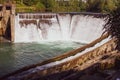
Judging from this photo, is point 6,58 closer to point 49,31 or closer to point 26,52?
point 26,52

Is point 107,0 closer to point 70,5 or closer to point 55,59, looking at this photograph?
point 70,5

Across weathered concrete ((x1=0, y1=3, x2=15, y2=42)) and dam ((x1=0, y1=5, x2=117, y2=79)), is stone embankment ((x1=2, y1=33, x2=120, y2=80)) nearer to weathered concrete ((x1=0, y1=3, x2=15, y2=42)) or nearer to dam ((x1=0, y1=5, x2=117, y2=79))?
dam ((x1=0, y1=5, x2=117, y2=79))

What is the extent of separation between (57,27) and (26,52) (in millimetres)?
7268

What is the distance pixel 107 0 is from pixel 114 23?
31058 millimetres

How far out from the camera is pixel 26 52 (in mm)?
23922

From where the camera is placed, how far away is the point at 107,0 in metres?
40.8

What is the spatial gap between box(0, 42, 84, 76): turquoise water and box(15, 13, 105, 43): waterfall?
188 centimetres

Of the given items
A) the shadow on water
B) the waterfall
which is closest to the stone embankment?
the shadow on water

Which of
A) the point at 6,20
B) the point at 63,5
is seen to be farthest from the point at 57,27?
the point at 63,5

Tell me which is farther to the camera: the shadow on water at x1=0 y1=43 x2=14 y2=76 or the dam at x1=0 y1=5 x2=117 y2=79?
the dam at x1=0 y1=5 x2=117 y2=79

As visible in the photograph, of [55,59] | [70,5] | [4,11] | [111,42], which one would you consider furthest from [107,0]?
[55,59]

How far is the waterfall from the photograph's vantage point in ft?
94.5

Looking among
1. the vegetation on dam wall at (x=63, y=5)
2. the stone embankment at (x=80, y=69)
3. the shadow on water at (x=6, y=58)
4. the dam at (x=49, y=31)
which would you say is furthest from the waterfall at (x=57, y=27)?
the stone embankment at (x=80, y=69)

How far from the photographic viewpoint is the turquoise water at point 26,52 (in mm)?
20531
